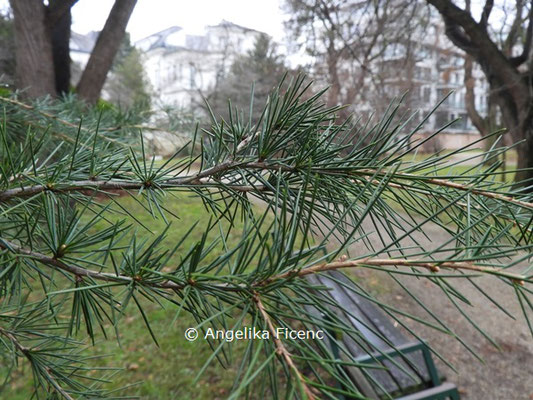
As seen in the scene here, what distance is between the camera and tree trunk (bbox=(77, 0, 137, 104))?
2.61 meters

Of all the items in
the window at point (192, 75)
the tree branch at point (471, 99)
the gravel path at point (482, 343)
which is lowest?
the gravel path at point (482, 343)

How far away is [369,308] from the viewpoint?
6.21ft

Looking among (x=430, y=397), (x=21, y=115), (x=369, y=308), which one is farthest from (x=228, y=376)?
(x=21, y=115)

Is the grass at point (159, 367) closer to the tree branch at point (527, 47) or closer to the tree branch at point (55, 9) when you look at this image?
the tree branch at point (55, 9)

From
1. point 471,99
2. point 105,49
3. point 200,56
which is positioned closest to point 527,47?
point 471,99

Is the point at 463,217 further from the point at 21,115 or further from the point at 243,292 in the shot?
the point at 21,115

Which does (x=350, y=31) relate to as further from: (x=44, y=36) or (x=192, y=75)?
(x=192, y=75)

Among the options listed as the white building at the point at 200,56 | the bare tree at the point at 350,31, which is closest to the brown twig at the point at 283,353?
the bare tree at the point at 350,31

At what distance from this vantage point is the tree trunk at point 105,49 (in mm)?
2609

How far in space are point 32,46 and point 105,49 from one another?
0.59m

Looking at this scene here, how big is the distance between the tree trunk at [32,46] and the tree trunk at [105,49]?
33 cm

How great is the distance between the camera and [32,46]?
2.21 metres

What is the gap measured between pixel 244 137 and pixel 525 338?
2436mm

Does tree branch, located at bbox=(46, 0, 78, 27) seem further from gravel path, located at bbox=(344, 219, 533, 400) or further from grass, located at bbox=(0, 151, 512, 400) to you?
gravel path, located at bbox=(344, 219, 533, 400)
